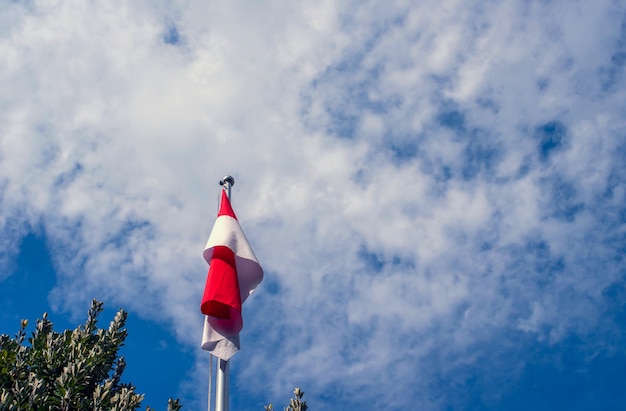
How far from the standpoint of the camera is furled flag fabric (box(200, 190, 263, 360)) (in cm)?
1131

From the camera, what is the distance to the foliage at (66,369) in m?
11.2

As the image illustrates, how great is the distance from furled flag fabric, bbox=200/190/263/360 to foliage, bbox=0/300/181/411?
164cm

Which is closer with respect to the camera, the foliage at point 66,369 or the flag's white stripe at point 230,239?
the foliage at point 66,369

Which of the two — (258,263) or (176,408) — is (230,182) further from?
(176,408)

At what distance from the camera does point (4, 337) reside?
1235 centimetres

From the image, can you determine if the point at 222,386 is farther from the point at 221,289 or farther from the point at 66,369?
the point at 66,369

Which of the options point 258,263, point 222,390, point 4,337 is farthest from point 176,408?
point 4,337

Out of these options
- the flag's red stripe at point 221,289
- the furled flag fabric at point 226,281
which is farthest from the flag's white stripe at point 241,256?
the flag's red stripe at point 221,289

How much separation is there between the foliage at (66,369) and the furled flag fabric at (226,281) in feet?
5.37

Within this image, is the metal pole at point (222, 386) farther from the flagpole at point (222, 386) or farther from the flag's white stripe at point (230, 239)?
the flag's white stripe at point (230, 239)

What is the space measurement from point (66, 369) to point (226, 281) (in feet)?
11.6

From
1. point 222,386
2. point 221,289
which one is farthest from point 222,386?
point 221,289

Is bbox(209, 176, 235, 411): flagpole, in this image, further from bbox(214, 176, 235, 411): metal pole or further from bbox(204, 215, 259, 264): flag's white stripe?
bbox(204, 215, 259, 264): flag's white stripe

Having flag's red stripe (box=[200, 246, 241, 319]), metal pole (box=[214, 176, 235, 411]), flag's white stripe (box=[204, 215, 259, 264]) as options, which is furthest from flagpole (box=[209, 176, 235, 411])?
flag's white stripe (box=[204, 215, 259, 264])
